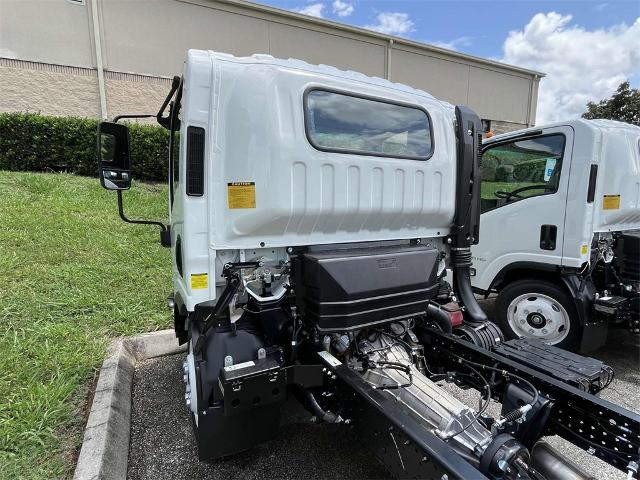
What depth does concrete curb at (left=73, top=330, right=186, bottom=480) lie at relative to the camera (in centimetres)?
208

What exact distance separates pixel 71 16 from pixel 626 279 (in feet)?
51.5

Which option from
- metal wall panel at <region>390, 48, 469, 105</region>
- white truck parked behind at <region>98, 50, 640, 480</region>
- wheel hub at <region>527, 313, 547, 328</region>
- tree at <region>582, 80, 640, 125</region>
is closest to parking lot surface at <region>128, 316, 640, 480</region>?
white truck parked behind at <region>98, 50, 640, 480</region>

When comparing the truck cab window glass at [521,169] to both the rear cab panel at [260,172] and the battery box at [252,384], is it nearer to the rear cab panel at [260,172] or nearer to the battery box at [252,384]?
the rear cab panel at [260,172]

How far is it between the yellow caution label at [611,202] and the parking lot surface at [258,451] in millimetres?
1821

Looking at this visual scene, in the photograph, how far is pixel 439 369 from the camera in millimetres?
2557

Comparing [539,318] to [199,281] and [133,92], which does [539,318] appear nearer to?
[199,281]

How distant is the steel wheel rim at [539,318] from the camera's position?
3.79 meters

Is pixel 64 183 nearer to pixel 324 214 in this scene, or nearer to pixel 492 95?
pixel 324 214

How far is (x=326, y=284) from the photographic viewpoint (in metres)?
1.93

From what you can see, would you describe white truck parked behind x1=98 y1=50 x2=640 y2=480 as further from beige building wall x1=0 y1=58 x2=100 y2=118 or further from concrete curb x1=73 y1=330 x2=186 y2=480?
beige building wall x1=0 y1=58 x2=100 y2=118

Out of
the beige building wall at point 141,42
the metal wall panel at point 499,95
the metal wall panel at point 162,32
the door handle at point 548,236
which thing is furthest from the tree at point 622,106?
the door handle at point 548,236

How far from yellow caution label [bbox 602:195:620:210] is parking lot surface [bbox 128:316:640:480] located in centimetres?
182

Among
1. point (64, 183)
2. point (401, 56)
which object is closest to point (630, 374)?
point (64, 183)

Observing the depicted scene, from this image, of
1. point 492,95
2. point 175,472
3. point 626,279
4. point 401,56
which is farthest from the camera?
point 492,95
